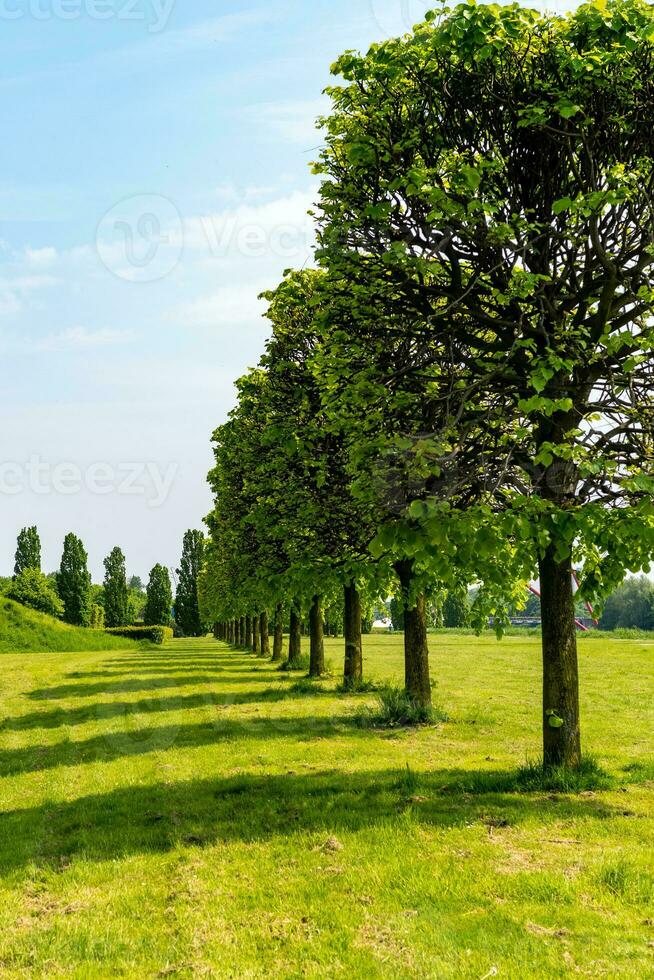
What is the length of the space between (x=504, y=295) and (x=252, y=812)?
29.9ft

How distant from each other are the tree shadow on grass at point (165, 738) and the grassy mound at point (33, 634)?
43.7m

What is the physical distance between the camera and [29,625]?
61.7m

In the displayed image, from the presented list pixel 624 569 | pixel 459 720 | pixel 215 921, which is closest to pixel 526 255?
pixel 624 569

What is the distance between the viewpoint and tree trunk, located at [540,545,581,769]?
12.3 meters

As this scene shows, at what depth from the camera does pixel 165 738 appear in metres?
17.9

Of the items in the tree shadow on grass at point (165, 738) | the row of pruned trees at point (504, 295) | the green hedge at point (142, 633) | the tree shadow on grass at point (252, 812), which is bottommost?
the green hedge at point (142, 633)

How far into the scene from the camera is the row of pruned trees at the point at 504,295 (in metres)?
10.4

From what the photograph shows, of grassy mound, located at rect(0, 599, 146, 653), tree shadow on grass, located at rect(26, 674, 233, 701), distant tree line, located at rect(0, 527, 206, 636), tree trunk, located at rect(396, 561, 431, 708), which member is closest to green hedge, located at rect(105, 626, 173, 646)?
distant tree line, located at rect(0, 527, 206, 636)

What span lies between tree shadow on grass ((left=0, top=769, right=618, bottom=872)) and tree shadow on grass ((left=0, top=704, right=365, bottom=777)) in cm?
364

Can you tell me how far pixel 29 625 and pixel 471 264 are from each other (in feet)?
192

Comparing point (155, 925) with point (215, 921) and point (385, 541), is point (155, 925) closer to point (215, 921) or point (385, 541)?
point (215, 921)

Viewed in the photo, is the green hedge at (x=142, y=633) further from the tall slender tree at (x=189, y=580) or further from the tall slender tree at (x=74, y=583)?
the tall slender tree at (x=189, y=580)

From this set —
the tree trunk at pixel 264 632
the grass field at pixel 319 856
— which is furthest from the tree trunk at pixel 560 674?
the tree trunk at pixel 264 632

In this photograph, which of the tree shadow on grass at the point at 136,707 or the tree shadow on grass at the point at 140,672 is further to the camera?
the tree shadow on grass at the point at 140,672
